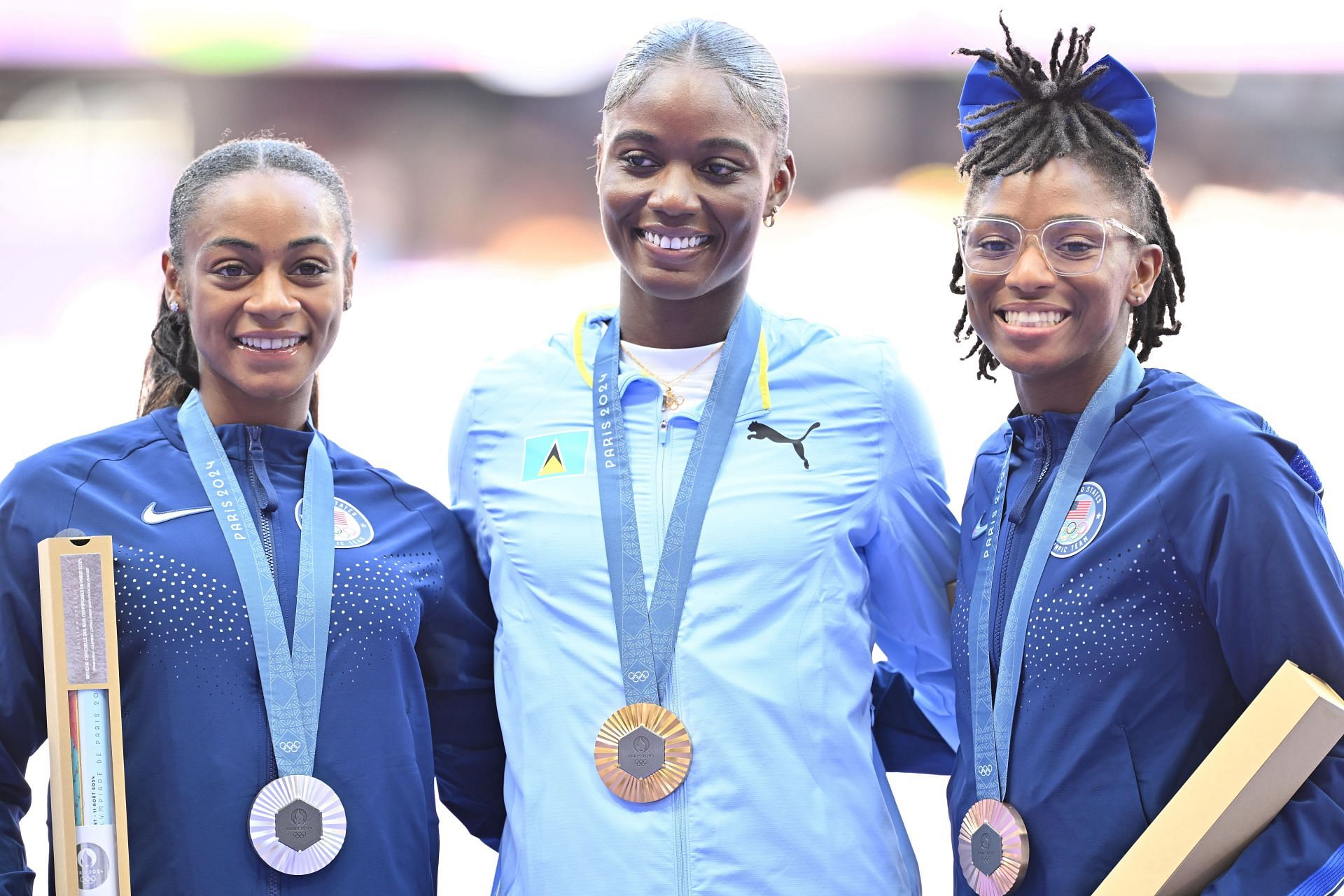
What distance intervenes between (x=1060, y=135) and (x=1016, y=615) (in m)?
0.73

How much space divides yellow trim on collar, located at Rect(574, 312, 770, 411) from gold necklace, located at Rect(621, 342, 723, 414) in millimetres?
74

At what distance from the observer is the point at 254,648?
7.06ft

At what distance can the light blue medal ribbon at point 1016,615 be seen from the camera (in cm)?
211

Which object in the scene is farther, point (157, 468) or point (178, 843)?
point (157, 468)

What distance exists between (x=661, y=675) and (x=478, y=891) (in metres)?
2.99

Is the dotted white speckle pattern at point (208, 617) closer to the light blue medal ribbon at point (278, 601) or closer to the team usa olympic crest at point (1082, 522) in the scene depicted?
the light blue medal ribbon at point (278, 601)

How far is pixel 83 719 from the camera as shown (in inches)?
76.2

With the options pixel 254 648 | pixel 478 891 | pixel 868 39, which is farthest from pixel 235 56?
pixel 254 648

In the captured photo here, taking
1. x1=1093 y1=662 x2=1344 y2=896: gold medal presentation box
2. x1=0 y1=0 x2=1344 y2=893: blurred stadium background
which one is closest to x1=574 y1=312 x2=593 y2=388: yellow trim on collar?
x1=1093 y1=662 x2=1344 y2=896: gold medal presentation box

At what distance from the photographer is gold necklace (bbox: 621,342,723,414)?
2.47m

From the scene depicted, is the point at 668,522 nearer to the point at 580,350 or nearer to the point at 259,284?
the point at 580,350

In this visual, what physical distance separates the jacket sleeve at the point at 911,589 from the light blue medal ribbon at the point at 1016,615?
0.26m

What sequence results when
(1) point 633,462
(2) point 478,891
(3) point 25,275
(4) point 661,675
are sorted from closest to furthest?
(4) point 661,675 < (1) point 633,462 < (2) point 478,891 < (3) point 25,275

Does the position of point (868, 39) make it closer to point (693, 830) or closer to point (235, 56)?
point (235, 56)
